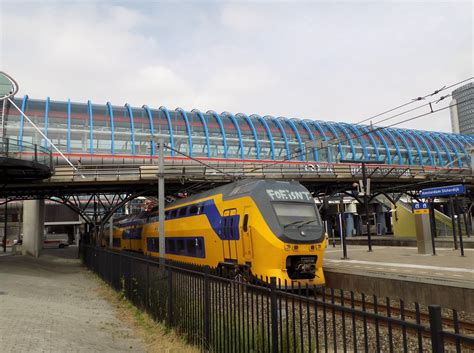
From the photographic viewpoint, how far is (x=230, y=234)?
15109 millimetres

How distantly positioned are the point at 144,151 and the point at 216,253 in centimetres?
3544

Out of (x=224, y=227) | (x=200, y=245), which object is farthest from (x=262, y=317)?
(x=200, y=245)

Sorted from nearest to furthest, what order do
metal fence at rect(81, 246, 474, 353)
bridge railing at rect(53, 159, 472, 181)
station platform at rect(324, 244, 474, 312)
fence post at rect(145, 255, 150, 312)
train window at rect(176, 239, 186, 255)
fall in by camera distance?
metal fence at rect(81, 246, 474, 353) → fence post at rect(145, 255, 150, 312) → station platform at rect(324, 244, 474, 312) → train window at rect(176, 239, 186, 255) → bridge railing at rect(53, 159, 472, 181)

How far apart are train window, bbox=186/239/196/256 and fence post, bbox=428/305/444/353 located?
53.3 feet

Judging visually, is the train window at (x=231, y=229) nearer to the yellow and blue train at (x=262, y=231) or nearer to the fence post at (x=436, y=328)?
the yellow and blue train at (x=262, y=231)

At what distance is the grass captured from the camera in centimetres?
744

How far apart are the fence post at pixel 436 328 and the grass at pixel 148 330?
4.96 meters

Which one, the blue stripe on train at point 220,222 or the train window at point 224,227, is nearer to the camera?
the blue stripe on train at point 220,222

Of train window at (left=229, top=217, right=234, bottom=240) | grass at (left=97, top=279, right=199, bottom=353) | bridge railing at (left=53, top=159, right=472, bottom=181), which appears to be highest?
bridge railing at (left=53, top=159, right=472, bottom=181)

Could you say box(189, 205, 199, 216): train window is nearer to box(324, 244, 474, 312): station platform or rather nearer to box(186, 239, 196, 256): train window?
box(186, 239, 196, 256): train window

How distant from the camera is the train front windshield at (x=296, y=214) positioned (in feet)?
45.5

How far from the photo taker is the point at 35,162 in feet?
65.6

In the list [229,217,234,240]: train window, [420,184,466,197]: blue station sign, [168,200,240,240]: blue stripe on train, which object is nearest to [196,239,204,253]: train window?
[168,200,240,240]: blue stripe on train

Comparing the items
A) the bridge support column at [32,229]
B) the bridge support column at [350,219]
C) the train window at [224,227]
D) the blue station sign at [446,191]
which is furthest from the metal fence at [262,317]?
the bridge support column at [350,219]
